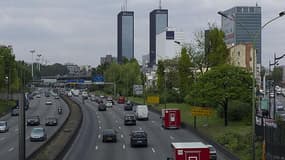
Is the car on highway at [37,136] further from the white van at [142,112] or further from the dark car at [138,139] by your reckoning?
the white van at [142,112]

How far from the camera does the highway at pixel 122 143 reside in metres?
48.1

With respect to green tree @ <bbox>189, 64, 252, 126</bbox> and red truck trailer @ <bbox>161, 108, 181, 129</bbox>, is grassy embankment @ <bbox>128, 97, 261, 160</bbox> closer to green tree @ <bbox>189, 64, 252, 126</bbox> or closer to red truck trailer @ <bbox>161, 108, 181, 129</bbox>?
green tree @ <bbox>189, 64, 252, 126</bbox>

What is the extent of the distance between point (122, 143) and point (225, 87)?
14355 millimetres

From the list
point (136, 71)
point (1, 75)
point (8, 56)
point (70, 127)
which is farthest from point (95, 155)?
point (136, 71)

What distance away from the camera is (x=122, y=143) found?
5991cm

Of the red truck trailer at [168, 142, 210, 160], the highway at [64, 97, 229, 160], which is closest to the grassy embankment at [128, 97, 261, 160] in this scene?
the highway at [64, 97, 229, 160]

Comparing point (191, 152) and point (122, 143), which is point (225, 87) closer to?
point (122, 143)

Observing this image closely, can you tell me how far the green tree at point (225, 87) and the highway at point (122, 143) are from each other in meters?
4.49

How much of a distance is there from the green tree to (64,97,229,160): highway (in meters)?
4.49

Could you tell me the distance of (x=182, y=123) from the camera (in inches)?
3093

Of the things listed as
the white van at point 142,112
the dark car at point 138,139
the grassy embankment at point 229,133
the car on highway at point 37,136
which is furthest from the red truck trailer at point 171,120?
the dark car at point 138,139

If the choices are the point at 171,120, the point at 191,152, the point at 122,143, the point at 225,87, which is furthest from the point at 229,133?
the point at 191,152

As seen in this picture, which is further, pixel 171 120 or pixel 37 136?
pixel 171 120

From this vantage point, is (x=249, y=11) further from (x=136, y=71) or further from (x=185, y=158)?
(x=185, y=158)
